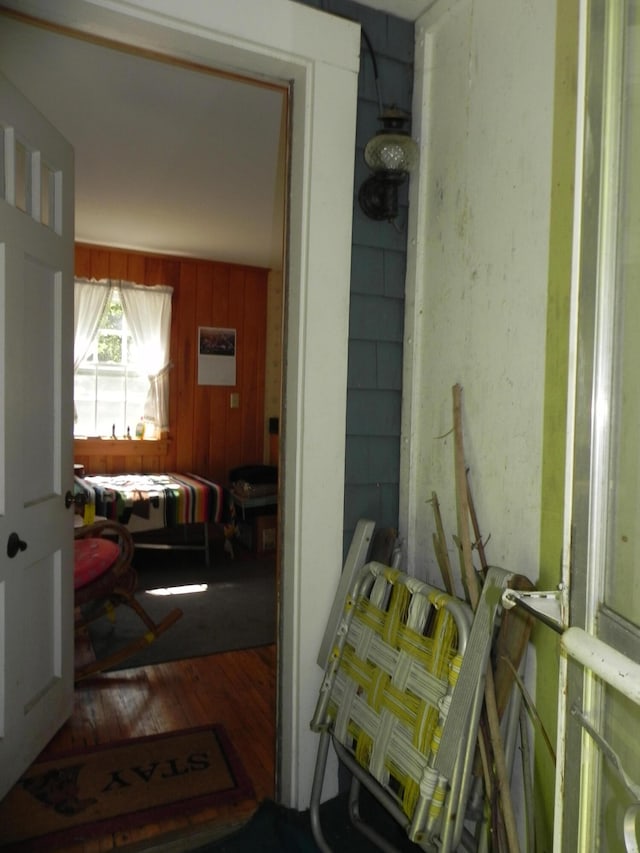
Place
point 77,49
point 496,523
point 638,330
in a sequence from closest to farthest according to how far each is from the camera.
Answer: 1. point 638,330
2. point 496,523
3. point 77,49

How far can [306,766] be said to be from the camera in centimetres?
189

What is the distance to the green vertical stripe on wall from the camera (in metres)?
1.35

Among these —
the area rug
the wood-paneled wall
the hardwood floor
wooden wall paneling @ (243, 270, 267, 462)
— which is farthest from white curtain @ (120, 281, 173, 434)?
the hardwood floor

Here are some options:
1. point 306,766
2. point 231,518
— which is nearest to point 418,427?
point 306,766

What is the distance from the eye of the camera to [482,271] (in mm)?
1652

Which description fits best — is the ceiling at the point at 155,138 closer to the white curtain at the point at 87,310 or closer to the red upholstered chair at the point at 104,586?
the white curtain at the point at 87,310

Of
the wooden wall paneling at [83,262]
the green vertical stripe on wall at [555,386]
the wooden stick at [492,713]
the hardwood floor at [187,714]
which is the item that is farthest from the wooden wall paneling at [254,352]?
the green vertical stripe on wall at [555,386]

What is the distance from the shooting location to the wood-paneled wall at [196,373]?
5.47 meters

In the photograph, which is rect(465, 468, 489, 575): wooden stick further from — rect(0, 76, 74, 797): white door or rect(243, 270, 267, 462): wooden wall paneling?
rect(243, 270, 267, 462): wooden wall paneling

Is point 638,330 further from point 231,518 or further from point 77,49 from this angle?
point 231,518

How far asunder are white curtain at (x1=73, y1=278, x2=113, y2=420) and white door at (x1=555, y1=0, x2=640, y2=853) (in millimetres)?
5058

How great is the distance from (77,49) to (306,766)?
2.75 m

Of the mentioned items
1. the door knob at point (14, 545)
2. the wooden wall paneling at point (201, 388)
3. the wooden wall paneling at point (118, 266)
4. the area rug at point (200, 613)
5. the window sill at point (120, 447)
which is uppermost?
the wooden wall paneling at point (118, 266)

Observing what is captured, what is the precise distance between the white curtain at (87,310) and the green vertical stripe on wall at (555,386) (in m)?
4.68
